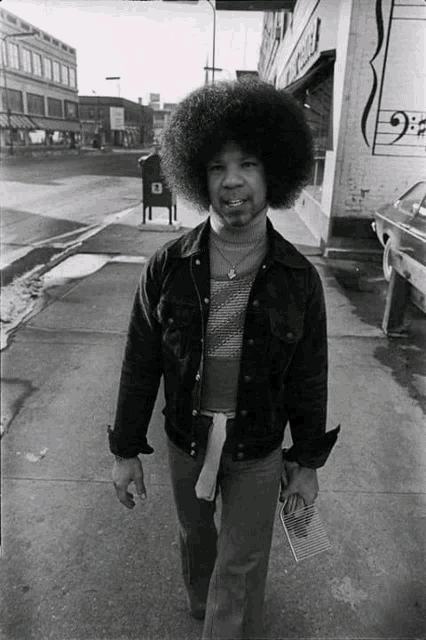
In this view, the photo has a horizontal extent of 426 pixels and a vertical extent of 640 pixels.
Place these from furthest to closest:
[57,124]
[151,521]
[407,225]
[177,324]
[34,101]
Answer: [57,124] → [34,101] → [407,225] → [151,521] → [177,324]

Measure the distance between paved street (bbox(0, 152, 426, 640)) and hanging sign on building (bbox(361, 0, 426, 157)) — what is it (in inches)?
160

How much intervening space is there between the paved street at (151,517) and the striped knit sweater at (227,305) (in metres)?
0.99

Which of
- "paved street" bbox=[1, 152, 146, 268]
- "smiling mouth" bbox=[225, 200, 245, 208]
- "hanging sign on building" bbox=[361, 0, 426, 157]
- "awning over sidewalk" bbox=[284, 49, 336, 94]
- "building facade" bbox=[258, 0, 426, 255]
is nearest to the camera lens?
"smiling mouth" bbox=[225, 200, 245, 208]

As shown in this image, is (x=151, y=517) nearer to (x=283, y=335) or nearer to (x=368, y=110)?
(x=283, y=335)

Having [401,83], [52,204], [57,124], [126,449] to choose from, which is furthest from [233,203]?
[57,124]

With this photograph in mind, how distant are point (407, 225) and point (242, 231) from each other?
14.4ft

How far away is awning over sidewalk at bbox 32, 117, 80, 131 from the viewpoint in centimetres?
4334

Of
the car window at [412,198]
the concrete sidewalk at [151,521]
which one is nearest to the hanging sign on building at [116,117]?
the car window at [412,198]

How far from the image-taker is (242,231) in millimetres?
1545

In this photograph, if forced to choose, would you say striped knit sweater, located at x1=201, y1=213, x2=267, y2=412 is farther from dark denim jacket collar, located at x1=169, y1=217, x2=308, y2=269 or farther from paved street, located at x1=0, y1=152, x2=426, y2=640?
paved street, located at x1=0, y1=152, x2=426, y2=640

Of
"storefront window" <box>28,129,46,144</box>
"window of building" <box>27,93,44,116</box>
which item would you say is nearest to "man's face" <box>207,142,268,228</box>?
"window of building" <box>27,93,44,116</box>

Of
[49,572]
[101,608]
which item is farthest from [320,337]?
[49,572]

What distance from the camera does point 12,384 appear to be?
12.5 ft

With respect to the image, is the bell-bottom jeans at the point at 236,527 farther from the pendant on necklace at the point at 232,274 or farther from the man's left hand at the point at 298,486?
the pendant on necklace at the point at 232,274
